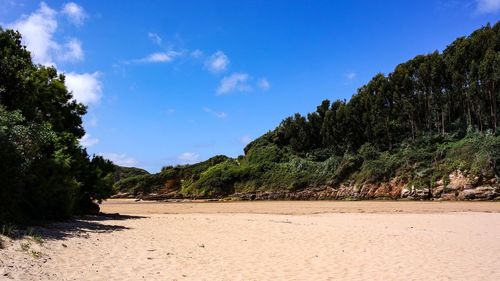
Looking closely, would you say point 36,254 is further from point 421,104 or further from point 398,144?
point 421,104

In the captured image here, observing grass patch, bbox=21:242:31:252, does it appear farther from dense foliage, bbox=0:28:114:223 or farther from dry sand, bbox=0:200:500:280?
dense foliage, bbox=0:28:114:223

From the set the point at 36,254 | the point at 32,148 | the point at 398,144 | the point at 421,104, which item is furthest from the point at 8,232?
the point at 421,104

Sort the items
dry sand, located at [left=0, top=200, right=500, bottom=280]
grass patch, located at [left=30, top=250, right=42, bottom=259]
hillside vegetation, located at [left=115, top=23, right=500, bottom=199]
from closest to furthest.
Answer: dry sand, located at [left=0, top=200, right=500, bottom=280] < grass patch, located at [left=30, top=250, right=42, bottom=259] < hillside vegetation, located at [left=115, top=23, right=500, bottom=199]

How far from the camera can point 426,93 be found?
50.5m

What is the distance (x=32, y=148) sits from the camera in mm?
13648

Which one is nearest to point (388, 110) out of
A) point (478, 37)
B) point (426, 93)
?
point (426, 93)

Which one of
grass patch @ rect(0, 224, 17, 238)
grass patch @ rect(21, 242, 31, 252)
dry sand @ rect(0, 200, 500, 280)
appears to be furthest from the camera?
grass patch @ rect(0, 224, 17, 238)

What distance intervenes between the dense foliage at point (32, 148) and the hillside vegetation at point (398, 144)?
30402 mm

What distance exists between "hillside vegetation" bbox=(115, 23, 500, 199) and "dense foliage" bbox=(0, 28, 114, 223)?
30402 millimetres

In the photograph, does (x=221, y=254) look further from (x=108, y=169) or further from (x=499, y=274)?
(x=108, y=169)

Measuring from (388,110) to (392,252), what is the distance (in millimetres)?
42273

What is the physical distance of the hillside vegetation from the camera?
4053 cm

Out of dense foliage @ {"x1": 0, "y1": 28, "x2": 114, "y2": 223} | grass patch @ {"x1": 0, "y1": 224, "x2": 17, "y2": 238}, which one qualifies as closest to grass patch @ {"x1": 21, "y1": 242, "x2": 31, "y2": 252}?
grass patch @ {"x1": 0, "y1": 224, "x2": 17, "y2": 238}

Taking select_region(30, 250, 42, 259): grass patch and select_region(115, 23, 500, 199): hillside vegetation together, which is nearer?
select_region(30, 250, 42, 259): grass patch
